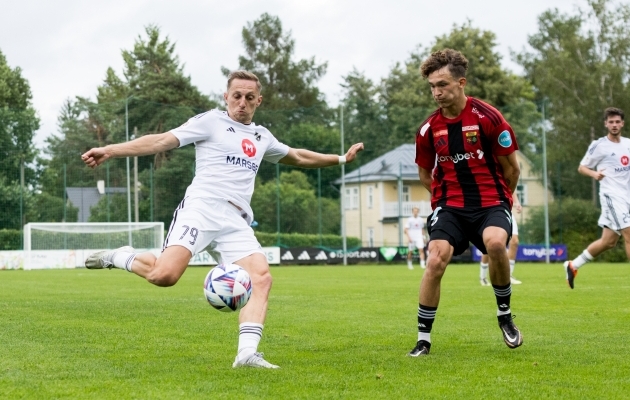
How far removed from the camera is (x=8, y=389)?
17.1 feet

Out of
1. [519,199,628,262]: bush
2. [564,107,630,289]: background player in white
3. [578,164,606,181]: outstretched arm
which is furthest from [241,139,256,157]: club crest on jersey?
[519,199,628,262]: bush

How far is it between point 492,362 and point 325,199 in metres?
32.3

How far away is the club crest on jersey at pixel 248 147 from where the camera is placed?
6.93 meters

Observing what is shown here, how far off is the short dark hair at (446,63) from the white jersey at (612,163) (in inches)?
297

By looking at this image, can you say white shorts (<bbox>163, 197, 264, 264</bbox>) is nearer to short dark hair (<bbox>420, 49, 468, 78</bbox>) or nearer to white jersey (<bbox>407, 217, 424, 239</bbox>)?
short dark hair (<bbox>420, 49, 468, 78</bbox>)

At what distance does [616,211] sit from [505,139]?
7705mm

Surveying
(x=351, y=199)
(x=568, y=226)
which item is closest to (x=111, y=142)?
(x=351, y=199)

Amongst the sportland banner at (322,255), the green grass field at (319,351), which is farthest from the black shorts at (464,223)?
the sportland banner at (322,255)

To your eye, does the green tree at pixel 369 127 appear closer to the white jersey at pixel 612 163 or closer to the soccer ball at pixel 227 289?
the white jersey at pixel 612 163

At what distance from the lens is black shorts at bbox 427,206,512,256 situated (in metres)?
7.11

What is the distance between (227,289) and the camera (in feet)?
20.0

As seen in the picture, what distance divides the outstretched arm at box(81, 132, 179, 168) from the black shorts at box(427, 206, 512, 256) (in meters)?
2.11

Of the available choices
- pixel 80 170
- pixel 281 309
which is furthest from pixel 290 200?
pixel 281 309

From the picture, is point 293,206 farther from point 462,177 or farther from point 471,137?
point 471,137
